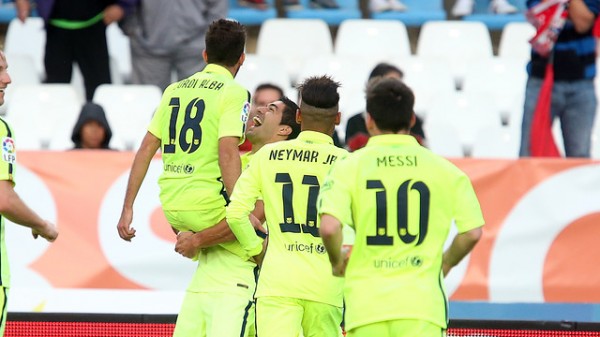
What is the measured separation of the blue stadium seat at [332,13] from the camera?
13492 mm

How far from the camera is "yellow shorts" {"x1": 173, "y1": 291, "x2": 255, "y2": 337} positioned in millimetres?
6836

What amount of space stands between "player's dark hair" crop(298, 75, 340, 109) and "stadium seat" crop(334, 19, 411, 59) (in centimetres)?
645

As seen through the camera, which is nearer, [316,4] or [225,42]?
[225,42]

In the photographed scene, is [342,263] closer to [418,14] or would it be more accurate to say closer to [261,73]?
[261,73]

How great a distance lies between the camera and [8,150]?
6336 millimetres

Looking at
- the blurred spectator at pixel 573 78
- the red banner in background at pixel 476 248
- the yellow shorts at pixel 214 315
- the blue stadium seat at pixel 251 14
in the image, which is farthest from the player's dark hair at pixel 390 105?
the blue stadium seat at pixel 251 14

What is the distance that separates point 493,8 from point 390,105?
27.8 ft

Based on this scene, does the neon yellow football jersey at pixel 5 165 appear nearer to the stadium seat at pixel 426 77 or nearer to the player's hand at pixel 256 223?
the player's hand at pixel 256 223

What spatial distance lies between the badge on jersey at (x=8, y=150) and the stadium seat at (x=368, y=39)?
670cm

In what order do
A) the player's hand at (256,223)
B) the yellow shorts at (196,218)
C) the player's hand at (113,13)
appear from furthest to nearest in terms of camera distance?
1. the player's hand at (113,13)
2. the yellow shorts at (196,218)
3. the player's hand at (256,223)

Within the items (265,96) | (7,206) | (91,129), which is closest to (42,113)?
(91,129)

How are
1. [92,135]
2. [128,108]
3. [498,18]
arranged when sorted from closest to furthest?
[92,135] → [128,108] → [498,18]

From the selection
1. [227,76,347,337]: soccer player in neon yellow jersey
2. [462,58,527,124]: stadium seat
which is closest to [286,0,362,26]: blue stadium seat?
[462,58,527,124]: stadium seat

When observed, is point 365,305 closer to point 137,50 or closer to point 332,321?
point 332,321
